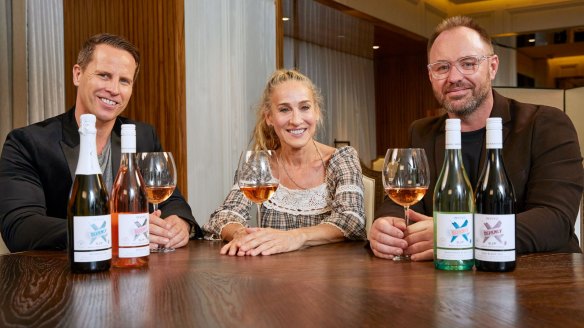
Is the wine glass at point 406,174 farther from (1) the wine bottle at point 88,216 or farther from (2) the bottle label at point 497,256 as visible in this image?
(1) the wine bottle at point 88,216

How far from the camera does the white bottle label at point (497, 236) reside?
100cm

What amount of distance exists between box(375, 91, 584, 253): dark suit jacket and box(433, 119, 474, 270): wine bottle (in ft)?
0.82

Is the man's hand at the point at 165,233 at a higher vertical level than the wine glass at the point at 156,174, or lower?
lower

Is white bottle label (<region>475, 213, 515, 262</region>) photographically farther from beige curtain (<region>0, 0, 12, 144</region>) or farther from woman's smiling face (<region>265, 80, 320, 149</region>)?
beige curtain (<region>0, 0, 12, 144</region>)

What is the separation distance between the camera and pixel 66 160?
1894 mm

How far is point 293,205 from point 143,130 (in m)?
0.62

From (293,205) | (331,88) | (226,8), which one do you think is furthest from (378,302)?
(331,88)

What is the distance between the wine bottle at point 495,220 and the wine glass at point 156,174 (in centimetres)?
70

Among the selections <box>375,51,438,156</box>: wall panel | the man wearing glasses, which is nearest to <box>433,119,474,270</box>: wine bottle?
the man wearing glasses

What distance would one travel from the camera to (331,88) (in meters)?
7.65

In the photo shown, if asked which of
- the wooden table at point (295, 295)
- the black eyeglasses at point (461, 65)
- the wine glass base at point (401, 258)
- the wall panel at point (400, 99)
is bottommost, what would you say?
the wine glass base at point (401, 258)

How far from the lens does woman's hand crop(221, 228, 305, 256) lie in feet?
4.44

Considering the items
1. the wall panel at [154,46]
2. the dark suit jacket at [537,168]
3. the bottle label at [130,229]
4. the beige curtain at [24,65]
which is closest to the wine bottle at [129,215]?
the bottle label at [130,229]

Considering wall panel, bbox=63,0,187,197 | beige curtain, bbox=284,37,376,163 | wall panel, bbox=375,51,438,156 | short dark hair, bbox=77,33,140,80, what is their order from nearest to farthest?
short dark hair, bbox=77,33,140,80
wall panel, bbox=63,0,187,197
beige curtain, bbox=284,37,376,163
wall panel, bbox=375,51,438,156
